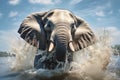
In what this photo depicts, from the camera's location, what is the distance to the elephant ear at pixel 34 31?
11963 mm

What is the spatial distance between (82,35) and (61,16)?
5.48 feet

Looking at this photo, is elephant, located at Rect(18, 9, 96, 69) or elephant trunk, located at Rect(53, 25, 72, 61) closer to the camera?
elephant trunk, located at Rect(53, 25, 72, 61)

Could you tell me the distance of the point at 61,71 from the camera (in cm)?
1222

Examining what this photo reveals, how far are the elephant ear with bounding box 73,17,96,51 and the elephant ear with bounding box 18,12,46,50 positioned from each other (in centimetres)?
128

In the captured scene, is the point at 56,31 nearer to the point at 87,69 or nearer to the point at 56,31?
the point at 56,31

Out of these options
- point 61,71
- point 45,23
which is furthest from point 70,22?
point 61,71

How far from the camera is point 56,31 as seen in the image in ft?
33.9

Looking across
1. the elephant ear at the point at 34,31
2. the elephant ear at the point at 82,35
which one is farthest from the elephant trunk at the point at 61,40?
the elephant ear at the point at 82,35

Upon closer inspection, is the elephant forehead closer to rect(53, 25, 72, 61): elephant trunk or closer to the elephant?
the elephant

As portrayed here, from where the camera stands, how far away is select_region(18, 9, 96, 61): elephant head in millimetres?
10234

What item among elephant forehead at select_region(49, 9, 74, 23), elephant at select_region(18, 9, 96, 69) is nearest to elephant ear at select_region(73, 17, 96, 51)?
elephant at select_region(18, 9, 96, 69)

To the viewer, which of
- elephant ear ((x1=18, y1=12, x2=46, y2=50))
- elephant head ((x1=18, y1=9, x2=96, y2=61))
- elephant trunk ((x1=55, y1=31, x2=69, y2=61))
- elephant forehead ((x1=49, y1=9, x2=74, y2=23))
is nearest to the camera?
elephant trunk ((x1=55, y1=31, x2=69, y2=61))

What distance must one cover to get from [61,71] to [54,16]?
2250mm

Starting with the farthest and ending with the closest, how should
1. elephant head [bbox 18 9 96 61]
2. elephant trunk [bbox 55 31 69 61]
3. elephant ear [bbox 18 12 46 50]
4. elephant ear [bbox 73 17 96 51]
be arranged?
elephant ear [bbox 73 17 96 51]
elephant ear [bbox 18 12 46 50]
elephant head [bbox 18 9 96 61]
elephant trunk [bbox 55 31 69 61]
